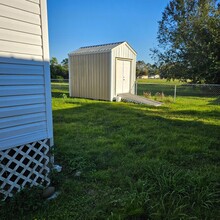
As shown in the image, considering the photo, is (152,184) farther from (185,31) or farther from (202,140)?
(185,31)

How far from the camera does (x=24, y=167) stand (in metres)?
2.12

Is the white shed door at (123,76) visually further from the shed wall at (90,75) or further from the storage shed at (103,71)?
the shed wall at (90,75)

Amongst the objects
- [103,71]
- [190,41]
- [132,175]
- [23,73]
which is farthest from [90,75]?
[190,41]

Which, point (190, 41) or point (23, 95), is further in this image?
point (190, 41)

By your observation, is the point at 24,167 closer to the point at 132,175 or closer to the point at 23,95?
the point at 23,95

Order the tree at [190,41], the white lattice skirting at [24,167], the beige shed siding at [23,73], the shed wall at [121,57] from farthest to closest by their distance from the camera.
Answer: the tree at [190,41], the shed wall at [121,57], the white lattice skirting at [24,167], the beige shed siding at [23,73]

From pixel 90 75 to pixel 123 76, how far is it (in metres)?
1.89

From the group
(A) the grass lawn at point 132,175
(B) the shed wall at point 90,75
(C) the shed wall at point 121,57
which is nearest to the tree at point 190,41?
(C) the shed wall at point 121,57

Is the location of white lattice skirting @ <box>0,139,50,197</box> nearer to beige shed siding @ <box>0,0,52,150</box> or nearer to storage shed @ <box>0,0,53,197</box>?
storage shed @ <box>0,0,53,197</box>

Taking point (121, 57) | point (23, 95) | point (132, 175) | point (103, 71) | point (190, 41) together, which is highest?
point (190, 41)

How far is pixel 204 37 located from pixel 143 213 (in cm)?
1517

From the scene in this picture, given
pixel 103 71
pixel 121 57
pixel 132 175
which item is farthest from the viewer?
pixel 121 57

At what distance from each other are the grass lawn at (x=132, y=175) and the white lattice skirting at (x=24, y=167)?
6.7 inches

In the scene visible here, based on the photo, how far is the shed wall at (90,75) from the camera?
374 inches
